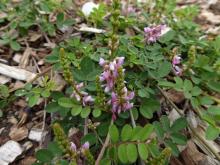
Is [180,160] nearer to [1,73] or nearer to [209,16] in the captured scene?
[1,73]

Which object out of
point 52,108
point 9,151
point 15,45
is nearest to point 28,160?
point 9,151

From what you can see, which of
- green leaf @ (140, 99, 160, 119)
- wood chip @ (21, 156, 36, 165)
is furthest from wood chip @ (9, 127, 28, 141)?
green leaf @ (140, 99, 160, 119)

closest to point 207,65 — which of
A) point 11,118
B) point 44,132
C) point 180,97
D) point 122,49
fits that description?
point 180,97

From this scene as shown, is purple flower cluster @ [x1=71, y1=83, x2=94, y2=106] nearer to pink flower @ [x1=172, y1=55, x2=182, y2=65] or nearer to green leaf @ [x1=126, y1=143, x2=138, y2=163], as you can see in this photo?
green leaf @ [x1=126, y1=143, x2=138, y2=163]

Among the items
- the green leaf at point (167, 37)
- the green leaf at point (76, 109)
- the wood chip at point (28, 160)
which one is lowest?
the wood chip at point (28, 160)

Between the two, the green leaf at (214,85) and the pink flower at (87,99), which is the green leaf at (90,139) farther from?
the green leaf at (214,85)

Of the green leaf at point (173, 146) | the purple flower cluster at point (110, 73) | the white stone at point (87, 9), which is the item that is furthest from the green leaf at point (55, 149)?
the white stone at point (87, 9)
